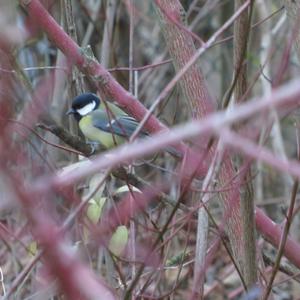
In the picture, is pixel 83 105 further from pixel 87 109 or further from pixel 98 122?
pixel 98 122

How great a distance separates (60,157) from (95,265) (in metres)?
0.99

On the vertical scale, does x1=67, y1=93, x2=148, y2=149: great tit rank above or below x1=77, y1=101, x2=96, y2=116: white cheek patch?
below

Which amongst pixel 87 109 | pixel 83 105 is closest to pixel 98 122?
pixel 87 109

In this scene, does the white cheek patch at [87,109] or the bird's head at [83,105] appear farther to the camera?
the white cheek patch at [87,109]

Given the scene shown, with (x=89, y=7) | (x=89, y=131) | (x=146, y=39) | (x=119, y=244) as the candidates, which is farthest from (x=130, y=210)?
(x=146, y=39)

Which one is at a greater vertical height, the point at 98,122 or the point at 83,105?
the point at 83,105

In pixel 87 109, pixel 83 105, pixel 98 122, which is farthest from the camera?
pixel 98 122

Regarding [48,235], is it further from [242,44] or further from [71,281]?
[242,44]

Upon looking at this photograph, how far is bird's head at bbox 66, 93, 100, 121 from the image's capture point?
9.52 feet

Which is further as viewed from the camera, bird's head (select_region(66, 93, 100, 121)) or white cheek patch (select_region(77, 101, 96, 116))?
white cheek patch (select_region(77, 101, 96, 116))

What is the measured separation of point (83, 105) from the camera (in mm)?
3178

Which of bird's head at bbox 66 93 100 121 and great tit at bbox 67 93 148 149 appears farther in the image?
great tit at bbox 67 93 148 149

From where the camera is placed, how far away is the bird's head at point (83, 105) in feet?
9.52

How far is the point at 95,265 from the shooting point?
3475 millimetres
